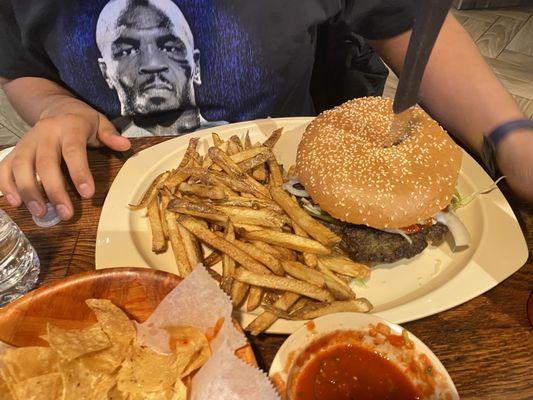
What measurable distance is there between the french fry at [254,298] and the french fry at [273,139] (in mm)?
750

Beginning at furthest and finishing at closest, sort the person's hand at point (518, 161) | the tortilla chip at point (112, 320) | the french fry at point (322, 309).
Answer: the person's hand at point (518, 161) < the french fry at point (322, 309) < the tortilla chip at point (112, 320)

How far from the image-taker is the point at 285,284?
1441 mm

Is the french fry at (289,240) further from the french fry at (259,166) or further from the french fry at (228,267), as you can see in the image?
the french fry at (259,166)

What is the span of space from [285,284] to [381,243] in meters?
0.45

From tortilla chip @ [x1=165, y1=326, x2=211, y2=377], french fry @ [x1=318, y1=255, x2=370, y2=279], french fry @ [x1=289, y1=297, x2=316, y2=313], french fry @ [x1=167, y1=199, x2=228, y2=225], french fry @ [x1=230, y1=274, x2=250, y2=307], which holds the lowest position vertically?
french fry @ [x1=289, y1=297, x2=316, y2=313]

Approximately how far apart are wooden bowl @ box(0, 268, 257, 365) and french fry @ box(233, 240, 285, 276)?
45cm

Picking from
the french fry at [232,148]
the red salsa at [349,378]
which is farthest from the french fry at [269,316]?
the french fry at [232,148]

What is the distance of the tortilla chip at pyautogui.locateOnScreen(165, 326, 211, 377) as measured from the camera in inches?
39.8

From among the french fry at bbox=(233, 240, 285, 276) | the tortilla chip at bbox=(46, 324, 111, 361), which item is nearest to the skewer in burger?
the french fry at bbox=(233, 240, 285, 276)

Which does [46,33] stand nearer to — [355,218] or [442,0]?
[355,218]

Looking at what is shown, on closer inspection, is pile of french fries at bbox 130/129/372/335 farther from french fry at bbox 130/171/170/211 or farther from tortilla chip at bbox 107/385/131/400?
tortilla chip at bbox 107/385/131/400

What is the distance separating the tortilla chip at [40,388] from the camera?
0.94 meters

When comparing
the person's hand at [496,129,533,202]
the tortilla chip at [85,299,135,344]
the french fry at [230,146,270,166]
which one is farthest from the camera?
the french fry at [230,146,270,166]

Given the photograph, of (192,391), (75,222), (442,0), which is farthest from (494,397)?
(75,222)
